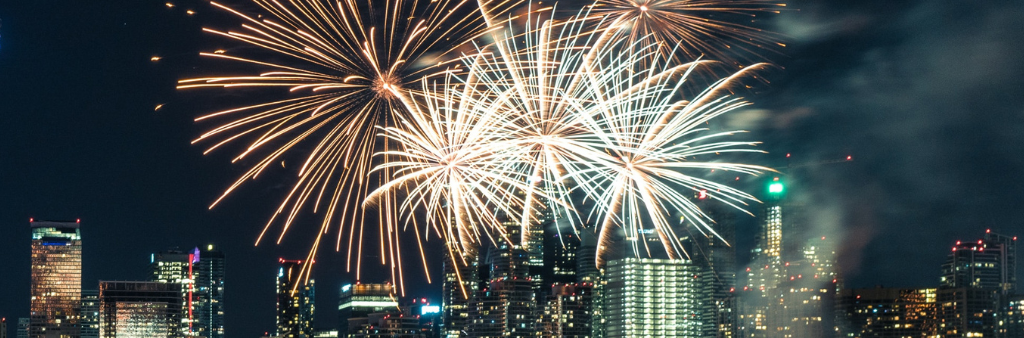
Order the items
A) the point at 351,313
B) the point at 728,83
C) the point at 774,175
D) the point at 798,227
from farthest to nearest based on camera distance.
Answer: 1. the point at 351,313
2. the point at 798,227
3. the point at 774,175
4. the point at 728,83

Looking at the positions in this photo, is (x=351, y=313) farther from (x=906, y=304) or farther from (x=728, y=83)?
(x=728, y=83)

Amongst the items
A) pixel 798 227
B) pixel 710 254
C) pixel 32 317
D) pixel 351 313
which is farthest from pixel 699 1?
pixel 32 317

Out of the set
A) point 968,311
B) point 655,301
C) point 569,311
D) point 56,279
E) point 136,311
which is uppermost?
point 56,279

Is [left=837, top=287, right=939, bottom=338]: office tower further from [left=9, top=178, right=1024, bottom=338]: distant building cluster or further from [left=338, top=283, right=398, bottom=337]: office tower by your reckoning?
[left=338, top=283, right=398, bottom=337]: office tower

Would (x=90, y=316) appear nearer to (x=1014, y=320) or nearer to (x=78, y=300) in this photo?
(x=78, y=300)

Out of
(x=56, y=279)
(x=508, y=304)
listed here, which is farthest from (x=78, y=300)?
(x=508, y=304)
